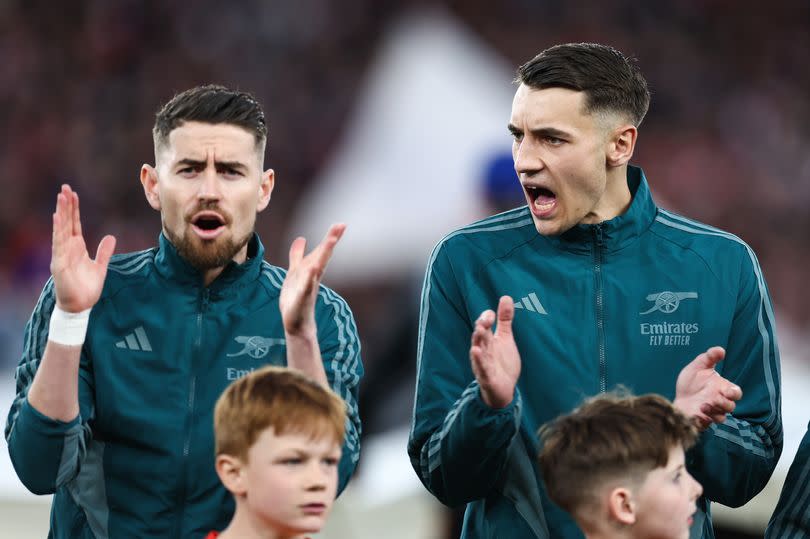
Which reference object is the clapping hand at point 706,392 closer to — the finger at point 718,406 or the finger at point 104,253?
the finger at point 718,406

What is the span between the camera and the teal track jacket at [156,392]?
131 inches

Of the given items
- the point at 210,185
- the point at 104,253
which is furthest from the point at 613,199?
the point at 104,253

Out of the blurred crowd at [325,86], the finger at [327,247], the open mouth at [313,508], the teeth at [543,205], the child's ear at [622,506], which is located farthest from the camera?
the blurred crowd at [325,86]

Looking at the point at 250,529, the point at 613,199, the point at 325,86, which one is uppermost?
the point at 325,86

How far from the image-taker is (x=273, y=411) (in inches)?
121

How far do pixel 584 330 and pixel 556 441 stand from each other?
0.35 metres

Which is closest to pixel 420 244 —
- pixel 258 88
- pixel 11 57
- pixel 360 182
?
pixel 360 182

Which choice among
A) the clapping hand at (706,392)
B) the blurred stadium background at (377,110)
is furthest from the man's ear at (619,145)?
the blurred stadium background at (377,110)

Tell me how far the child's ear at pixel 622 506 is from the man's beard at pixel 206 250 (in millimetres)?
1074

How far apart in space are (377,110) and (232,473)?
22.6ft

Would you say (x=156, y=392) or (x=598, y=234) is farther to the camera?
(x=598, y=234)

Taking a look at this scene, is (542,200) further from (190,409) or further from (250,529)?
(250,529)

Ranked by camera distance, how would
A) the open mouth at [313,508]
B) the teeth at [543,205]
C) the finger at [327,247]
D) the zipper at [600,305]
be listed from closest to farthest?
the open mouth at [313,508], the finger at [327,247], the zipper at [600,305], the teeth at [543,205]

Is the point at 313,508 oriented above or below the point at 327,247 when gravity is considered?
below
